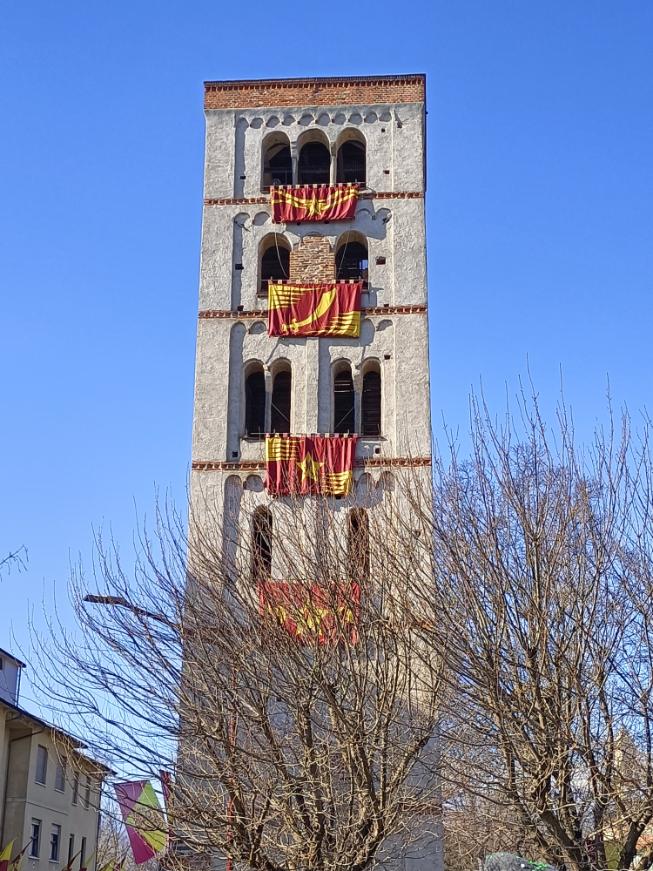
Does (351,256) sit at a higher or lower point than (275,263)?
higher

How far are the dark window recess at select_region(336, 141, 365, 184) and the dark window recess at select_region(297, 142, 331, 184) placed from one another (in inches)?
16.1

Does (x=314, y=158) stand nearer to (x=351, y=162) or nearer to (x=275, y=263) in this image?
(x=351, y=162)

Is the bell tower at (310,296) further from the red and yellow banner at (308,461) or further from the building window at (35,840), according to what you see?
the building window at (35,840)

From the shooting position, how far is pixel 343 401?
32.6m

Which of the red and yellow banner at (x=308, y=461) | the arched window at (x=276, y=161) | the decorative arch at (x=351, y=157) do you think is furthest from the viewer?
the arched window at (x=276, y=161)

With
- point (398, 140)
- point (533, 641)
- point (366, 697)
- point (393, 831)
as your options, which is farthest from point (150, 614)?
point (398, 140)

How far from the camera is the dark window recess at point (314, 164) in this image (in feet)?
118

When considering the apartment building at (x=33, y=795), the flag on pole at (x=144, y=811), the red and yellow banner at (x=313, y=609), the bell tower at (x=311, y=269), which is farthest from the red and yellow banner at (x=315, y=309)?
the flag on pole at (x=144, y=811)

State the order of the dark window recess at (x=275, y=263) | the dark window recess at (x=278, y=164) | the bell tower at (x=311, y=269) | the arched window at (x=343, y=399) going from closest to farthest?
the bell tower at (x=311, y=269) < the arched window at (x=343, y=399) < the dark window recess at (x=275, y=263) < the dark window recess at (x=278, y=164)

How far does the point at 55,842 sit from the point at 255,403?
1839 centimetres

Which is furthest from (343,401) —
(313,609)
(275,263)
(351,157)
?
(313,609)

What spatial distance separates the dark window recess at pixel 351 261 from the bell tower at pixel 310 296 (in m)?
0.04

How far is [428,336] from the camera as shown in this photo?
3234 cm

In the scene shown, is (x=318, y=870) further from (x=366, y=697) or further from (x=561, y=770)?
(x=561, y=770)
